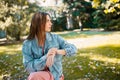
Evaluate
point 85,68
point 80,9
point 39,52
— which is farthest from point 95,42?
point 80,9

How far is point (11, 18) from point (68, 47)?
1948 cm

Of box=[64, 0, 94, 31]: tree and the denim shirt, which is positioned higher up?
the denim shirt

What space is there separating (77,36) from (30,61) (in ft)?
74.8

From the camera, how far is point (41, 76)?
361 centimetres

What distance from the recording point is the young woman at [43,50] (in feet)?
12.2

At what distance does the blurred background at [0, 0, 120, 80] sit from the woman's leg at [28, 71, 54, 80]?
3636mm

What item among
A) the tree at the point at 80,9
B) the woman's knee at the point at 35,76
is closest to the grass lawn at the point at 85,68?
the woman's knee at the point at 35,76

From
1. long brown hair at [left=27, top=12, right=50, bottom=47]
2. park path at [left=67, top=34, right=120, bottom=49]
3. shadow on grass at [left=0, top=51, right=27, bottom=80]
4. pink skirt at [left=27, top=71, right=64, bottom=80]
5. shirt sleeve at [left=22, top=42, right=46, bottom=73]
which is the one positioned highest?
long brown hair at [left=27, top=12, right=50, bottom=47]

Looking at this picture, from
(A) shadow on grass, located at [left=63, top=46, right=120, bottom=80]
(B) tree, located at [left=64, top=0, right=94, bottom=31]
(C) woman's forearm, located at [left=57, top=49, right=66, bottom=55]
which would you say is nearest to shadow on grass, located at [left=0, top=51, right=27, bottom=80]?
(A) shadow on grass, located at [left=63, top=46, right=120, bottom=80]

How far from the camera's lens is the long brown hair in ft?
12.4

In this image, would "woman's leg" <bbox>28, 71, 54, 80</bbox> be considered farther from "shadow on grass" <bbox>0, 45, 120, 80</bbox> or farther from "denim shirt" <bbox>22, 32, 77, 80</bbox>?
"shadow on grass" <bbox>0, 45, 120, 80</bbox>

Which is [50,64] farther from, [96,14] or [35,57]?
[96,14]

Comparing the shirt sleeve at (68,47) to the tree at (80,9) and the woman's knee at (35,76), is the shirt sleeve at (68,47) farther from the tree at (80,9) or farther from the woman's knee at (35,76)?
the tree at (80,9)

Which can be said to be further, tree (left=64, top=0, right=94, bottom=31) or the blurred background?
tree (left=64, top=0, right=94, bottom=31)
